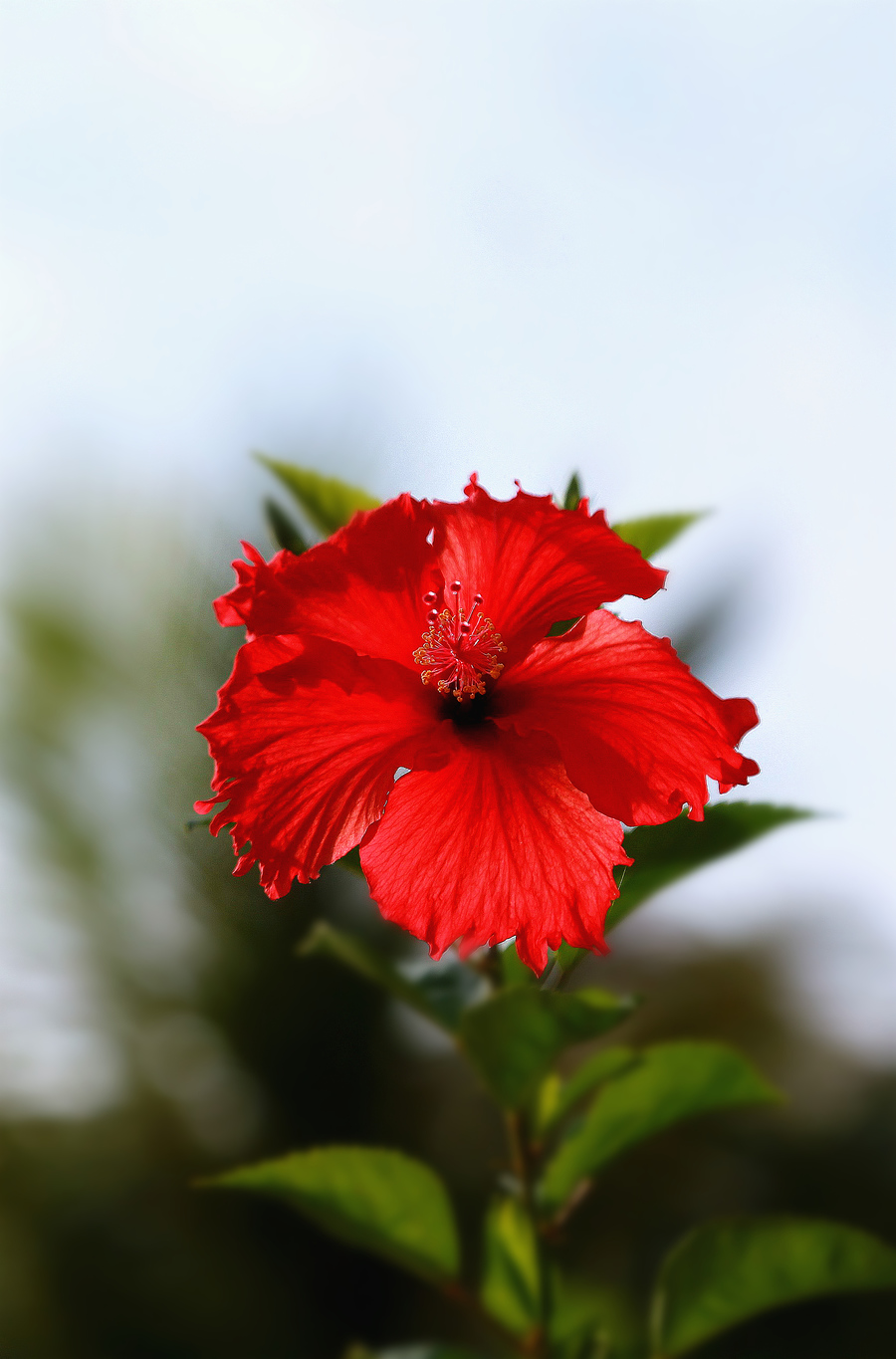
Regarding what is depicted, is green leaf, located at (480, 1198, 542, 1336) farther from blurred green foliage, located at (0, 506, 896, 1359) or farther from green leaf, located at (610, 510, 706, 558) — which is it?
blurred green foliage, located at (0, 506, 896, 1359)

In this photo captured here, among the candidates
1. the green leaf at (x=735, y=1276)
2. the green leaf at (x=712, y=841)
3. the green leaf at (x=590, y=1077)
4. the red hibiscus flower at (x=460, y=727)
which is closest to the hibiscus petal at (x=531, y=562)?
the red hibiscus flower at (x=460, y=727)

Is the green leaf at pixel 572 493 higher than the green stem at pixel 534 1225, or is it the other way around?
the green leaf at pixel 572 493

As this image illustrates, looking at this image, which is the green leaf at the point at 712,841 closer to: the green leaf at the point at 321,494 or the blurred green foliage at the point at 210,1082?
the green leaf at the point at 321,494

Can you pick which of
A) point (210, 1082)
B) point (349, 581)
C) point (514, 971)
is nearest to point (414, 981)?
point (514, 971)

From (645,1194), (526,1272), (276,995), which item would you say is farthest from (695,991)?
(526,1272)

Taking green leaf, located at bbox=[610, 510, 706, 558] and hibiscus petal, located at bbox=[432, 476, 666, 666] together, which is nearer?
hibiscus petal, located at bbox=[432, 476, 666, 666]

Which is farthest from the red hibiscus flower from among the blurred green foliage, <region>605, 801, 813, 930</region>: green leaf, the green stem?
the blurred green foliage

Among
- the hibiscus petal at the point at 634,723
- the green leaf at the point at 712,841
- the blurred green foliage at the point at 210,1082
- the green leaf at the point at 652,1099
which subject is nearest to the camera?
the hibiscus petal at the point at 634,723
